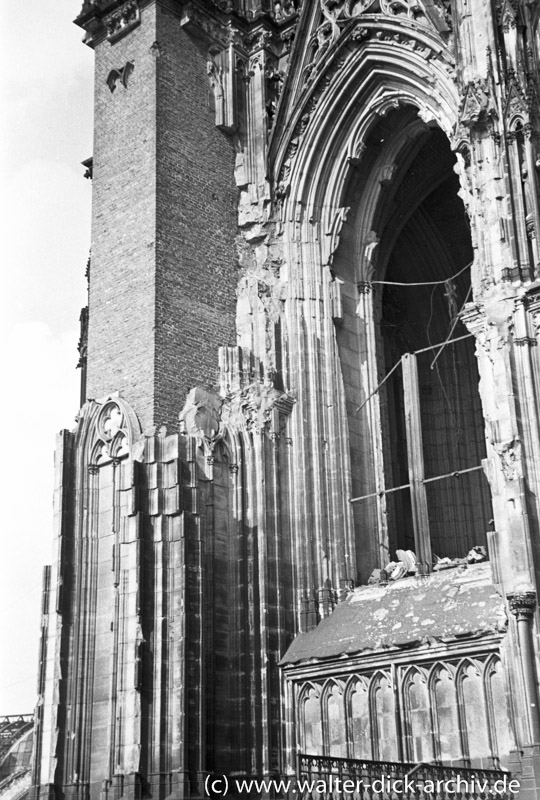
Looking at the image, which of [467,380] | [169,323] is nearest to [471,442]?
[467,380]

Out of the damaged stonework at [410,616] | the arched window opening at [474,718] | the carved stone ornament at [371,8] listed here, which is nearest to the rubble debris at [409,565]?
the damaged stonework at [410,616]

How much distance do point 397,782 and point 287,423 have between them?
6.73 metres

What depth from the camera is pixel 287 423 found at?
58.4 feet

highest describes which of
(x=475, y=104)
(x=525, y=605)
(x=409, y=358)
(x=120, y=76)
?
(x=120, y=76)

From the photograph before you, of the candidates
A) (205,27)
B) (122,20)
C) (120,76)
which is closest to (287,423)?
(120,76)

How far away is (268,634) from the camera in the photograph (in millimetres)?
16281

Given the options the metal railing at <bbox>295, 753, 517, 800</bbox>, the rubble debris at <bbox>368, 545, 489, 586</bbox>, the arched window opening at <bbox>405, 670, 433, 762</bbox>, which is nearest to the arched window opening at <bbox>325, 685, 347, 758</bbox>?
the arched window opening at <bbox>405, 670, 433, 762</bbox>

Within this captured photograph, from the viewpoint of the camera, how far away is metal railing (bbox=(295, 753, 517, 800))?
40.0 ft

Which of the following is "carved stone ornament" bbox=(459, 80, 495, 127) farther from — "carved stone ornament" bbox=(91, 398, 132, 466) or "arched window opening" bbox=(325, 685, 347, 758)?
"arched window opening" bbox=(325, 685, 347, 758)

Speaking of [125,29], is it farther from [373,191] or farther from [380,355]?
[380,355]

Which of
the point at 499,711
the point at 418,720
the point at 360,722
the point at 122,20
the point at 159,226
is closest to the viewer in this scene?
the point at 499,711

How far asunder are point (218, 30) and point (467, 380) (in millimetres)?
8319

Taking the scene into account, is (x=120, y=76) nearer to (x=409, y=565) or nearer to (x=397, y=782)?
(x=409, y=565)

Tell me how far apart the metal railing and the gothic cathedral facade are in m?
0.12
